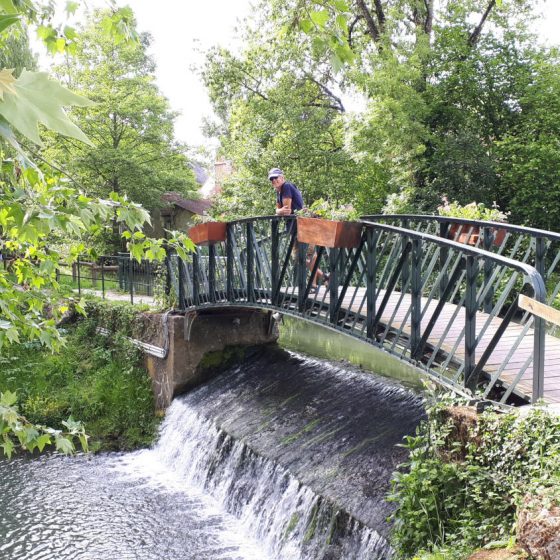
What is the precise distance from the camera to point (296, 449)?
28.1 feet

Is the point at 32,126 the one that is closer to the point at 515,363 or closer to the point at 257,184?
the point at 515,363

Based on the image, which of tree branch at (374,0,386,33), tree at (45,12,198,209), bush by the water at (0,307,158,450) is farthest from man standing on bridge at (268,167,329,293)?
tree at (45,12,198,209)

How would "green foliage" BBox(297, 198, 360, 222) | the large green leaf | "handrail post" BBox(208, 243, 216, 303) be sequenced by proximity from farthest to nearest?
"handrail post" BBox(208, 243, 216, 303) → "green foliage" BBox(297, 198, 360, 222) → the large green leaf

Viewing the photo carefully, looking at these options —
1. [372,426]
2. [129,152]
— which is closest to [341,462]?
[372,426]

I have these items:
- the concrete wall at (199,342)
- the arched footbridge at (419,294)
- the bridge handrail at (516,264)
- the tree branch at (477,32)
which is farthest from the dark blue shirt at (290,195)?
the tree branch at (477,32)

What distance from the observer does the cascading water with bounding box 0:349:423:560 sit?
23.5 ft

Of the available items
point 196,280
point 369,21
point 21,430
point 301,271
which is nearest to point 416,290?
point 301,271

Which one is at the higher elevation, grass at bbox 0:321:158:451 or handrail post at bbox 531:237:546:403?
handrail post at bbox 531:237:546:403

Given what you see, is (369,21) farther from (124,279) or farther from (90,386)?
(90,386)

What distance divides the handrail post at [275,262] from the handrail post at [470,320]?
398cm

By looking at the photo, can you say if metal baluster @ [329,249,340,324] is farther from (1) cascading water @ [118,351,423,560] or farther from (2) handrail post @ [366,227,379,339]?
(1) cascading water @ [118,351,423,560]

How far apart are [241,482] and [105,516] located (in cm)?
196

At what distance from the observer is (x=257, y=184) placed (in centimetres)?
1927

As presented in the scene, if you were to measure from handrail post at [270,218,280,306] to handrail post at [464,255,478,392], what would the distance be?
398 centimetres
